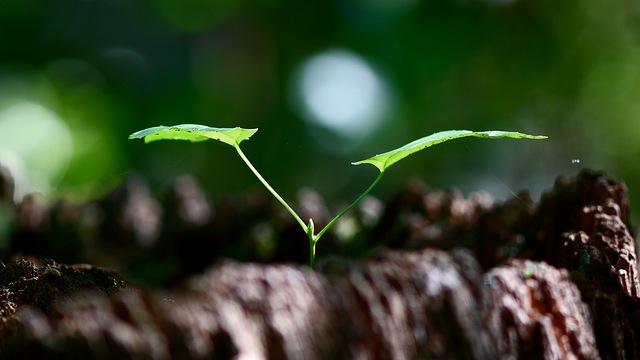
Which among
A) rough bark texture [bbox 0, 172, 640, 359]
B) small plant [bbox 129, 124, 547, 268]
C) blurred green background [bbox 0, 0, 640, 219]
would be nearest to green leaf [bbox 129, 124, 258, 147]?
small plant [bbox 129, 124, 547, 268]

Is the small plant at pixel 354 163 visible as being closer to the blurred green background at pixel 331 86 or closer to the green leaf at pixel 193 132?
the green leaf at pixel 193 132

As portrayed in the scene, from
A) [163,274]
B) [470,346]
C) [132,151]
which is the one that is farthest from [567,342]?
[132,151]

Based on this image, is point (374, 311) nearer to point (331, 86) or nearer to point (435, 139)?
point (435, 139)

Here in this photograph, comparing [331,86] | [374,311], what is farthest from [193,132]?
[331,86]

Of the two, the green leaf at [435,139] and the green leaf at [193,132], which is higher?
the green leaf at [193,132]

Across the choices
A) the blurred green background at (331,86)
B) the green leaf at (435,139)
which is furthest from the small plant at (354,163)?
the blurred green background at (331,86)

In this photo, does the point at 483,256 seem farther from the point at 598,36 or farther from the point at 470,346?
the point at 598,36

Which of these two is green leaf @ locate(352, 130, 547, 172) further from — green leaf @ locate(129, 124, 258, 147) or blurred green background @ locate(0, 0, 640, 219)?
blurred green background @ locate(0, 0, 640, 219)
